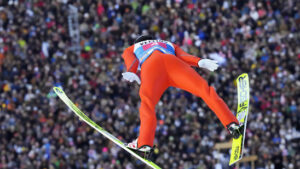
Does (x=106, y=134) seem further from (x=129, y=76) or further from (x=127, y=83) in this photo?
(x=127, y=83)

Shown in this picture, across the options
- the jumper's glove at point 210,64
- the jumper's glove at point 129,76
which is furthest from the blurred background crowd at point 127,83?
the jumper's glove at point 129,76

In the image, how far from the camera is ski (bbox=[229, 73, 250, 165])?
5535 mm

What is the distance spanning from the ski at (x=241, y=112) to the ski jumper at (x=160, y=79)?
29cm

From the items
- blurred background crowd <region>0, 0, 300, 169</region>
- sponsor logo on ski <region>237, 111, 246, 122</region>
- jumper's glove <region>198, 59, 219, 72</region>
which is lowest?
sponsor logo on ski <region>237, 111, 246, 122</region>

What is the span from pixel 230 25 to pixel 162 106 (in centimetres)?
332

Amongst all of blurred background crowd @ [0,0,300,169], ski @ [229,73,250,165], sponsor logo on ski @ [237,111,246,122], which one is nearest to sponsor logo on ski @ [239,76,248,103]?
ski @ [229,73,250,165]

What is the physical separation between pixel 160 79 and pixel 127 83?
22.4ft

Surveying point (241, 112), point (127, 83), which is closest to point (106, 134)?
point (241, 112)

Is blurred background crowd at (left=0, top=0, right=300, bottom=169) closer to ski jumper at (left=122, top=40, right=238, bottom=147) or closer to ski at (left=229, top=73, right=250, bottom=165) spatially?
ski at (left=229, top=73, right=250, bottom=165)

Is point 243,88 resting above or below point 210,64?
above

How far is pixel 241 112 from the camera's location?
5.88 meters

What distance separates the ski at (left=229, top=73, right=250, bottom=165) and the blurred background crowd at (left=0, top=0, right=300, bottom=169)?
4019mm

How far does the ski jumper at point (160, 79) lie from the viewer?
17.7 feet

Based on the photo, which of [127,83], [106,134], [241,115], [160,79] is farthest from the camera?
[127,83]
